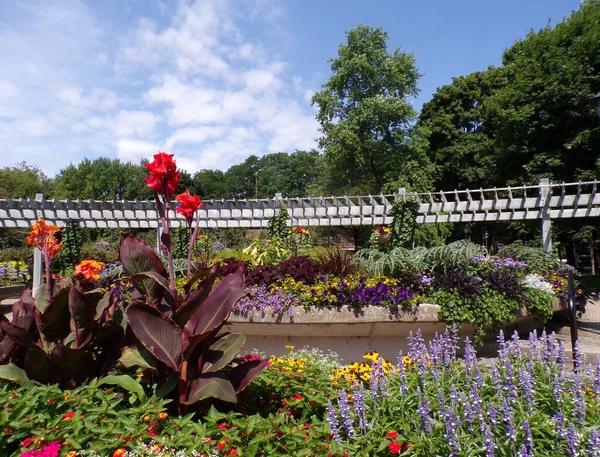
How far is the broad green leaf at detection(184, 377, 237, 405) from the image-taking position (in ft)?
6.75

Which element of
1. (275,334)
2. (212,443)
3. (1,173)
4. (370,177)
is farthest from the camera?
(1,173)

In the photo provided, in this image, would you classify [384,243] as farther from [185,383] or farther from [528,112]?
[528,112]

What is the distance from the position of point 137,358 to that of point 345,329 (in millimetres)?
2575

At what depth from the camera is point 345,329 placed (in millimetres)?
4387

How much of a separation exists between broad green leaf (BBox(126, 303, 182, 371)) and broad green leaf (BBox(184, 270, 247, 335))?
82 millimetres

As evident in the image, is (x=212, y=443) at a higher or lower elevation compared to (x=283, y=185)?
A: lower

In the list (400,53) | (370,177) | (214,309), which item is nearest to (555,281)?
(214,309)

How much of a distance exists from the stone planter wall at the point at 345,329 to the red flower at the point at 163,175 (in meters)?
2.28

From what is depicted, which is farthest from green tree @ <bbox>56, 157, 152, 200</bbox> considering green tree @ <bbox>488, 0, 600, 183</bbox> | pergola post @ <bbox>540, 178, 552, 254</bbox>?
pergola post @ <bbox>540, 178, 552, 254</bbox>

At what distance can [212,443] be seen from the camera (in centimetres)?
186

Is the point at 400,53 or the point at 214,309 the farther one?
the point at 400,53

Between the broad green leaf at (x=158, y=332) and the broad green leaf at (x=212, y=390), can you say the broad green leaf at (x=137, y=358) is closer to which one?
the broad green leaf at (x=158, y=332)

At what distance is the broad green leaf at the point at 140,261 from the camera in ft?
7.75

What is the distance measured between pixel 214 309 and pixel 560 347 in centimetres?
197
